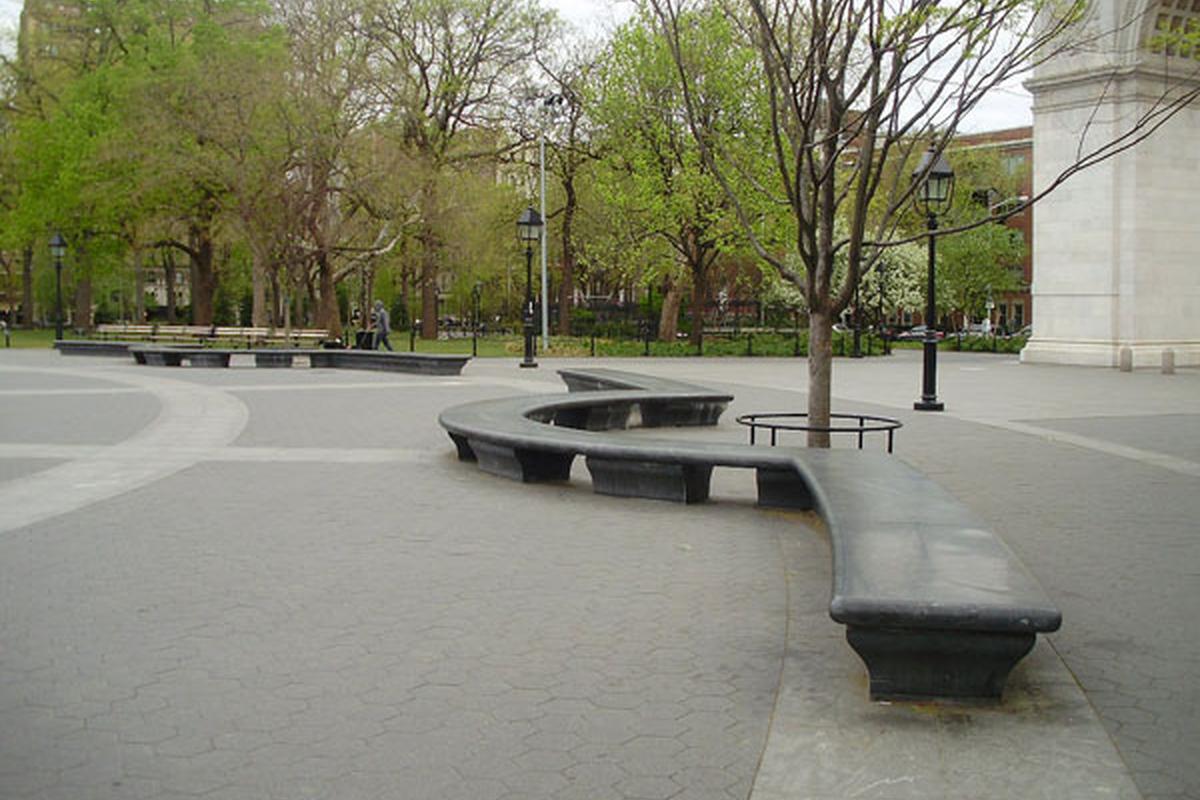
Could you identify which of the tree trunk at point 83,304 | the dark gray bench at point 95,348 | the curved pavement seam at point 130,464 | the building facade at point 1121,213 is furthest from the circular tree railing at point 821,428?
the tree trunk at point 83,304

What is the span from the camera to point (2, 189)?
167ft

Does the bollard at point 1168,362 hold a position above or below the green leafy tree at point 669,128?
below

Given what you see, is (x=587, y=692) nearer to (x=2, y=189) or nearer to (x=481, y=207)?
(x=481, y=207)

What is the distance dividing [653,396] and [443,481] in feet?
13.1

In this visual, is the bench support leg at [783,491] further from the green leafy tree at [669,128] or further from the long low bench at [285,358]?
the green leafy tree at [669,128]

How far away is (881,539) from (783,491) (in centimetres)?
365

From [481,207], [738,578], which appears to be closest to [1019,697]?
[738,578]

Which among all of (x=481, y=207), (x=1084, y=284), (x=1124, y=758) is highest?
(x=481, y=207)

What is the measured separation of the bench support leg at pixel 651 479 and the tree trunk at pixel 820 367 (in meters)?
1.51

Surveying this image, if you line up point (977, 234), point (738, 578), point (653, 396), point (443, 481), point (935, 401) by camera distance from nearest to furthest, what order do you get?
point (738, 578) → point (443, 481) → point (653, 396) → point (935, 401) → point (977, 234)

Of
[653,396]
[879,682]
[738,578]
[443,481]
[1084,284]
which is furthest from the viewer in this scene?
[1084,284]

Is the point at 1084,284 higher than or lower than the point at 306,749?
higher

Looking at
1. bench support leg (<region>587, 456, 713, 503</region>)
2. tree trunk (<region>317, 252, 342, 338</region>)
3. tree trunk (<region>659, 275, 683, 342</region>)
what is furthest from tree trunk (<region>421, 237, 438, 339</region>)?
bench support leg (<region>587, 456, 713, 503</region>)

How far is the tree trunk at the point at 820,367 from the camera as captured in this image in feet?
34.0
